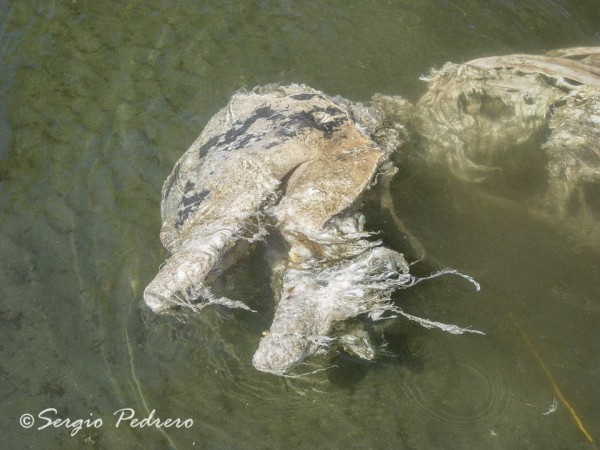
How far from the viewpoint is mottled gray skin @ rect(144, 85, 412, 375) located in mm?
2975

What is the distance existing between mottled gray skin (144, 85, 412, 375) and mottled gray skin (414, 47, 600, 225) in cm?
95

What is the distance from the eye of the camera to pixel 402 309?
365cm

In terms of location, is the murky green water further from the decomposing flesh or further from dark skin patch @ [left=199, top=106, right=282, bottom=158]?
dark skin patch @ [left=199, top=106, right=282, bottom=158]

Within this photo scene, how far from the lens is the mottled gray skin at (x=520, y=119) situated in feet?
13.8

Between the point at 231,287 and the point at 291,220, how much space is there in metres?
0.56

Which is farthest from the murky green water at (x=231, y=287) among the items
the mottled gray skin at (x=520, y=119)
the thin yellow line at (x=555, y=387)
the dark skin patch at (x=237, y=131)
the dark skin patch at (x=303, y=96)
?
the dark skin patch at (x=303, y=96)

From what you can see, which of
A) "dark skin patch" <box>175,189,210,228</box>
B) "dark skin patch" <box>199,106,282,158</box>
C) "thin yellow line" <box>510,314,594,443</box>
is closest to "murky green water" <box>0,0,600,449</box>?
"thin yellow line" <box>510,314,594,443</box>

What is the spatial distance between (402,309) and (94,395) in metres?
1.76

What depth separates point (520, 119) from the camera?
4430 millimetres

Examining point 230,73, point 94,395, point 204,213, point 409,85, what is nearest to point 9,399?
point 94,395

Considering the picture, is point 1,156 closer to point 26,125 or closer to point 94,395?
point 26,125
